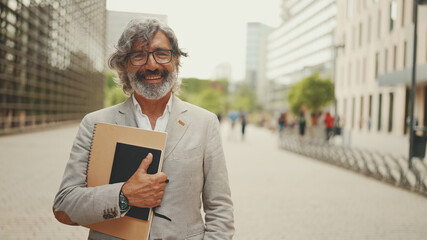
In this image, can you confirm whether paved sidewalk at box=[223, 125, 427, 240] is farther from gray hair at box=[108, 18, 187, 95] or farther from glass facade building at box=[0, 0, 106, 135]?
glass facade building at box=[0, 0, 106, 135]

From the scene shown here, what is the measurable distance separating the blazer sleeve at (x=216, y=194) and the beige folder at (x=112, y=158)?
321 millimetres

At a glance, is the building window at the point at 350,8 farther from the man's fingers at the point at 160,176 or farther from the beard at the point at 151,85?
the man's fingers at the point at 160,176

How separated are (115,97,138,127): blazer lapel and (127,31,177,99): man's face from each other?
0.10 metres

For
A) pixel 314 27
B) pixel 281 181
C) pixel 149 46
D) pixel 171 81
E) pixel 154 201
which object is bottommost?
pixel 281 181

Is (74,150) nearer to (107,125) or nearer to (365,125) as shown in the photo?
(107,125)

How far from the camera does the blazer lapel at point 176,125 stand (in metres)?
1.99

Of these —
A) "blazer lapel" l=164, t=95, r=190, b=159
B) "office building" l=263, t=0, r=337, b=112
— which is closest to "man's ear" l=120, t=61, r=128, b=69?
"blazer lapel" l=164, t=95, r=190, b=159

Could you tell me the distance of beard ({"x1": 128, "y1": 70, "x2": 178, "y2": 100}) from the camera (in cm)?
205

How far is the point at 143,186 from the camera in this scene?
1.81m

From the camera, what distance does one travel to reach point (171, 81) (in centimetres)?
211

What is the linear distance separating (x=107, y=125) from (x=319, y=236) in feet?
13.7

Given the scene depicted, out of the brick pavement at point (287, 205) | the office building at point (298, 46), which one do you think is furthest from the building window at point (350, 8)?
the brick pavement at point (287, 205)

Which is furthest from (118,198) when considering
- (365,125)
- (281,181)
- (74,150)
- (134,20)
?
(365,125)

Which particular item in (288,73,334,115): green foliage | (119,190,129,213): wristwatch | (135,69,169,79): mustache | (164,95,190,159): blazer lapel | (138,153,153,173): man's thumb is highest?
(288,73,334,115): green foliage
